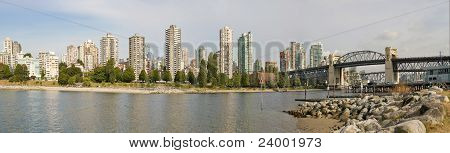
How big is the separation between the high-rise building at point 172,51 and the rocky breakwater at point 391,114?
5887 inches

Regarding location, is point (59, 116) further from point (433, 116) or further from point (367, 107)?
point (433, 116)

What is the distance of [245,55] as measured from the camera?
175250mm

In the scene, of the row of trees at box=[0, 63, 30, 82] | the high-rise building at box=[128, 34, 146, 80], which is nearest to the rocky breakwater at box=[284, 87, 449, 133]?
the row of trees at box=[0, 63, 30, 82]

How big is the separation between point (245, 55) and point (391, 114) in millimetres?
147974

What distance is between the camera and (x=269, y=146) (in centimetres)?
1357

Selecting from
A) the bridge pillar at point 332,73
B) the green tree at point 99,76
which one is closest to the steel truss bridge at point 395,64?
the bridge pillar at point 332,73

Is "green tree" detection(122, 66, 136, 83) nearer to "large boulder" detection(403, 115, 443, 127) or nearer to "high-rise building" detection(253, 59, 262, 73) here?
"high-rise building" detection(253, 59, 262, 73)

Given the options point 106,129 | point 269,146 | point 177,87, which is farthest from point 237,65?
point 269,146

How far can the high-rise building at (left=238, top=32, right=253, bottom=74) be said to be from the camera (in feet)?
562

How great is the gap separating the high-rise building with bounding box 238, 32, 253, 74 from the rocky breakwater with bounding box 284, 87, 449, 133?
409ft

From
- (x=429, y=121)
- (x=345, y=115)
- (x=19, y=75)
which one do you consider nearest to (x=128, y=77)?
(x=19, y=75)

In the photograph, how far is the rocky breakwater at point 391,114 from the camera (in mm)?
18531

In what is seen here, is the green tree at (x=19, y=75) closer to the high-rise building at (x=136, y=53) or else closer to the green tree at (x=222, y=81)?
the high-rise building at (x=136, y=53)

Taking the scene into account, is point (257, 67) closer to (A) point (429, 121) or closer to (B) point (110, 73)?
(B) point (110, 73)
